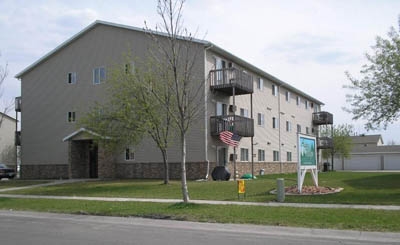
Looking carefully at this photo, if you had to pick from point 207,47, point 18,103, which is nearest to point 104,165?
point 207,47

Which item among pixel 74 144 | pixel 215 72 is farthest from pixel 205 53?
pixel 74 144

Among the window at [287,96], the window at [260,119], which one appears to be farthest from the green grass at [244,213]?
the window at [287,96]

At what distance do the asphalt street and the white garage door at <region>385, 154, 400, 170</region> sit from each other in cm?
6035

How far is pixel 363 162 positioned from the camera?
68250 mm

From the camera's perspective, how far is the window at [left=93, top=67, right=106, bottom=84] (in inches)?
1350

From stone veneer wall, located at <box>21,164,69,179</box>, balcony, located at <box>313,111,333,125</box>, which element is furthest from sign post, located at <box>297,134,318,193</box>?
balcony, located at <box>313,111,333,125</box>

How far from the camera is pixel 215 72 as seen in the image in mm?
30234

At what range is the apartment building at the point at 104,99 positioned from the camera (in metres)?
29.9

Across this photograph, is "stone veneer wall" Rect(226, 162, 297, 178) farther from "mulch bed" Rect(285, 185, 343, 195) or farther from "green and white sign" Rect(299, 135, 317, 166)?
"mulch bed" Rect(285, 185, 343, 195)

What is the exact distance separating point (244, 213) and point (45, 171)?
2699 cm

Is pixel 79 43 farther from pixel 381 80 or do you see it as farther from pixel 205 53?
pixel 381 80

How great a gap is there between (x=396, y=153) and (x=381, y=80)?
4929 cm

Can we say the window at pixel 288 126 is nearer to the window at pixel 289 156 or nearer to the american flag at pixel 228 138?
the window at pixel 289 156

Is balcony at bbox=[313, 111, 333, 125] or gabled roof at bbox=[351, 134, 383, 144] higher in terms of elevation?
balcony at bbox=[313, 111, 333, 125]
